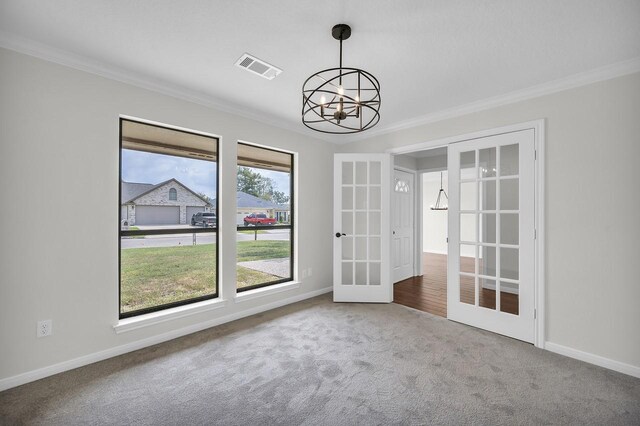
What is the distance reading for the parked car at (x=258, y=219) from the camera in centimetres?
375

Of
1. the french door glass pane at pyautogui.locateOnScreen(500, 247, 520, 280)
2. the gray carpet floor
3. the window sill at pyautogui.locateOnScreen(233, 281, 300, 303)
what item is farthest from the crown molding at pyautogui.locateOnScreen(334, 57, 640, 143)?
the window sill at pyautogui.locateOnScreen(233, 281, 300, 303)

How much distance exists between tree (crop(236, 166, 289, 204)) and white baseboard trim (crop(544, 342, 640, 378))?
3413mm

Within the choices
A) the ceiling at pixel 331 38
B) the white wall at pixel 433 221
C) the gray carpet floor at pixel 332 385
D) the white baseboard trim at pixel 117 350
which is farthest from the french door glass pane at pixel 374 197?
the white wall at pixel 433 221

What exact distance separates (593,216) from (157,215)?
412 cm

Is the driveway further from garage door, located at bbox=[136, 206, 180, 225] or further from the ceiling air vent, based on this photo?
the ceiling air vent

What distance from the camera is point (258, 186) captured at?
3906 millimetres

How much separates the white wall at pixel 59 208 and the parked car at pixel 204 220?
0.79 m

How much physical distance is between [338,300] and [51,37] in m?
3.93

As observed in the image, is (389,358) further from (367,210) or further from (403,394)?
(367,210)

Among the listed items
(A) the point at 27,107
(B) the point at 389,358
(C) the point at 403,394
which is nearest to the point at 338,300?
(B) the point at 389,358

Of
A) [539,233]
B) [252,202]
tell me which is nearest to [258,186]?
[252,202]

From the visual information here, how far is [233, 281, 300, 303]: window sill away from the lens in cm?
349

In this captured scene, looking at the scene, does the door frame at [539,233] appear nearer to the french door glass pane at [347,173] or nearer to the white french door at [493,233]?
the white french door at [493,233]

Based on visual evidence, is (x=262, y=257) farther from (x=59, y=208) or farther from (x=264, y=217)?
(x=59, y=208)
